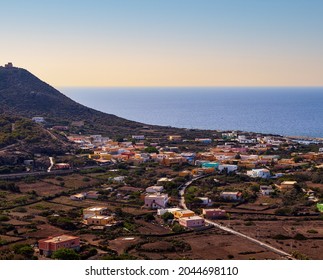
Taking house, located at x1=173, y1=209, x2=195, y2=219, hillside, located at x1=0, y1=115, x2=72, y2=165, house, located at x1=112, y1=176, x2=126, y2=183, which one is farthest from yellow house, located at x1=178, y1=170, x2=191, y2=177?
hillside, located at x1=0, y1=115, x2=72, y2=165

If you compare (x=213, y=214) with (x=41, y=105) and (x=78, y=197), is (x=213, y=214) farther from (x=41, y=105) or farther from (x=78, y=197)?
(x=41, y=105)

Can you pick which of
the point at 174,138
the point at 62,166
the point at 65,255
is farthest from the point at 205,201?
the point at 174,138

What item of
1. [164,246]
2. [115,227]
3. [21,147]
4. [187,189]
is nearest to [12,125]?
[21,147]

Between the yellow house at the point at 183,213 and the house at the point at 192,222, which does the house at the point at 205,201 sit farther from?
the house at the point at 192,222

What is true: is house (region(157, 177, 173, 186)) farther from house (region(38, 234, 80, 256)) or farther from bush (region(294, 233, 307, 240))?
house (region(38, 234, 80, 256))

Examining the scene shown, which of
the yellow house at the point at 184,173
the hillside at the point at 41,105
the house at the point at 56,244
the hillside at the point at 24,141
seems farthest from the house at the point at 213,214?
the hillside at the point at 41,105

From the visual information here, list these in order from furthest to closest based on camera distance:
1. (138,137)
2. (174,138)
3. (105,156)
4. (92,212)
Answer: (174,138) → (138,137) → (105,156) → (92,212)
